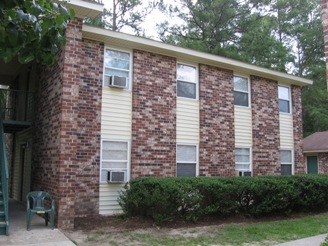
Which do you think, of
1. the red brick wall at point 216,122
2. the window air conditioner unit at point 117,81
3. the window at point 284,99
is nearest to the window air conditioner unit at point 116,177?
the window air conditioner unit at point 117,81

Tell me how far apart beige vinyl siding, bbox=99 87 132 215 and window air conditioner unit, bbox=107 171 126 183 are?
0.74ft

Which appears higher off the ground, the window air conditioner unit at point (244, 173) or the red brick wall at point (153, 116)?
the red brick wall at point (153, 116)

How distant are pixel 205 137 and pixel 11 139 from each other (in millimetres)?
9513

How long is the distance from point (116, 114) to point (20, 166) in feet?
17.6

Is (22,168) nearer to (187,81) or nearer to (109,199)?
(109,199)

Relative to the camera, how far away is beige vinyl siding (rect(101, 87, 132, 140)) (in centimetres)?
990

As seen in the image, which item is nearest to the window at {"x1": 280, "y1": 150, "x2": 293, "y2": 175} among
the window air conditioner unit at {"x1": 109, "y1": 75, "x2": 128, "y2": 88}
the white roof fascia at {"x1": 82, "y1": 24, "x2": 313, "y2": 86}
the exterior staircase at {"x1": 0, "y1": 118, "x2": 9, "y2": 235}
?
the white roof fascia at {"x1": 82, "y1": 24, "x2": 313, "y2": 86}

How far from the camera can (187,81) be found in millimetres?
11766

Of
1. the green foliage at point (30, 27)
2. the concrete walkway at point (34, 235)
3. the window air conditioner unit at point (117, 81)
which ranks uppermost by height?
the window air conditioner unit at point (117, 81)

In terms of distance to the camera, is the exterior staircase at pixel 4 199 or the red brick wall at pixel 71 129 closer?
the exterior staircase at pixel 4 199

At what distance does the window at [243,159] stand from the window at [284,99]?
2.81m

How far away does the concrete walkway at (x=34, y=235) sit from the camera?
21.3 ft

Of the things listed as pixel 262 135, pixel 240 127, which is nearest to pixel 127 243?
pixel 240 127

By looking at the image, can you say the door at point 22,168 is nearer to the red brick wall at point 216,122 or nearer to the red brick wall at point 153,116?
the red brick wall at point 153,116
